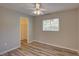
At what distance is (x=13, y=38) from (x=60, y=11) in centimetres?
109

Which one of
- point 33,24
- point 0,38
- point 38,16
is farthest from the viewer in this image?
point 0,38

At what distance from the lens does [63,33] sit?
6.53 feet

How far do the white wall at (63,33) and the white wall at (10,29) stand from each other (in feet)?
0.62

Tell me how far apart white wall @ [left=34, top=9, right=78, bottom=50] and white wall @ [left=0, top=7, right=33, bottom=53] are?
0.19 meters

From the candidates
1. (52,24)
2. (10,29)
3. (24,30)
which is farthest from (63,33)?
(10,29)

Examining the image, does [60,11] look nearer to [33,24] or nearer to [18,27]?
[33,24]

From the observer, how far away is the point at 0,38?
2.11 metres

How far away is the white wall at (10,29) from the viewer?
1870mm

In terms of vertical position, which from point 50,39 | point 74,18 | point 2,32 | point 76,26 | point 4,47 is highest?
point 74,18

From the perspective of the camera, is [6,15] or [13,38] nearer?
[13,38]

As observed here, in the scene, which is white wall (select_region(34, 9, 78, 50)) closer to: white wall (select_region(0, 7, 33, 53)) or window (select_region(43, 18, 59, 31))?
window (select_region(43, 18, 59, 31))

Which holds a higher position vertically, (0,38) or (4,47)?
(0,38)

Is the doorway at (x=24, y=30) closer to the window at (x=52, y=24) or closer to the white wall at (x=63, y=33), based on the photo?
the white wall at (x=63, y=33)

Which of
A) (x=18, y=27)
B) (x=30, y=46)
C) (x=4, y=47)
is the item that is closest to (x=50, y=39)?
(x=30, y=46)
